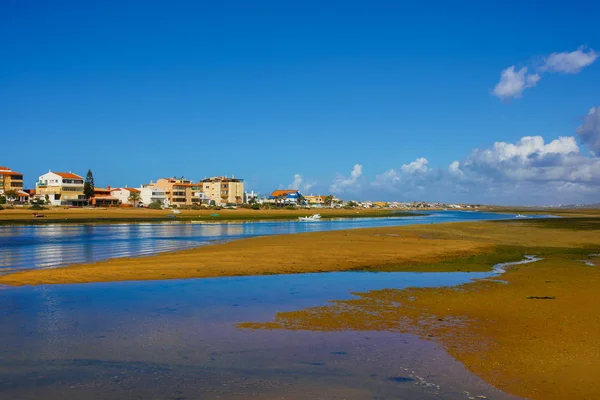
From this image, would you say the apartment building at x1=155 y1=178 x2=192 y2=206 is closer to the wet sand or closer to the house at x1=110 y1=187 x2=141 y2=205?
the house at x1=110 y1=187 x2=141 y2=205

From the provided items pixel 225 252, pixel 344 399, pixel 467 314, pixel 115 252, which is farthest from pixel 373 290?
pixel 115 252

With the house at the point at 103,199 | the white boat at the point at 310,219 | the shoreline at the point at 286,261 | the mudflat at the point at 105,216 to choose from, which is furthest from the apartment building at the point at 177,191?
the shoreline at the point at 286,261

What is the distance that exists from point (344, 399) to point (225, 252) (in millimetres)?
24751

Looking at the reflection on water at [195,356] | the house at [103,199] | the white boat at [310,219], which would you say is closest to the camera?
the reflection on water at [195,356]

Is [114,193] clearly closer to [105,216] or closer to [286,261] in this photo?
[105,216]

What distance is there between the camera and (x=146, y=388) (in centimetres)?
900

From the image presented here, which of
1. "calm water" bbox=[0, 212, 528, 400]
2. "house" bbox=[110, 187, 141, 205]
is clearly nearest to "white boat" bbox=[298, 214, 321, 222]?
"house" bbox=[110, 187, 141, 205]

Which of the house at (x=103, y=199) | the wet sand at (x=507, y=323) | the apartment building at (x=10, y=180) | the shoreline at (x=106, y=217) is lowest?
the wet sand at (x=507, y=323)

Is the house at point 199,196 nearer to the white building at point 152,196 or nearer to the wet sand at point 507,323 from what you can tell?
the white building at point 152,196

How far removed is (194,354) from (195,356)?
0.16 m

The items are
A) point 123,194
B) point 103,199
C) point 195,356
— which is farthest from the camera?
point 123,194

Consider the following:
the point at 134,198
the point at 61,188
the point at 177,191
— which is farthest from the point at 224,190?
the point at 61,188

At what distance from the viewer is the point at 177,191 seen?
16338 centimetres

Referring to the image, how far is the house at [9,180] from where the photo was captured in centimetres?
13512
